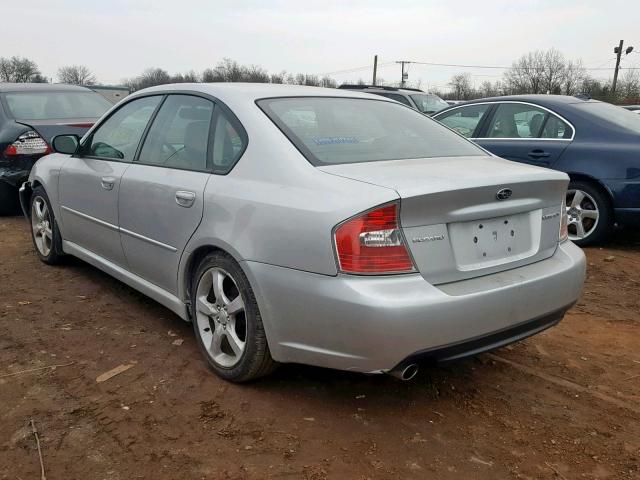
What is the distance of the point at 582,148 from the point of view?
18.9 feet

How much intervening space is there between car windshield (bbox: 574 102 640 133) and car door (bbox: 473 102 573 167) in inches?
12.9

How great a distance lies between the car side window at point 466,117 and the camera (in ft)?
22.2

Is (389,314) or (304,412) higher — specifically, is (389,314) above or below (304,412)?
above

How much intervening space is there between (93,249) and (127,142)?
852 millimetres

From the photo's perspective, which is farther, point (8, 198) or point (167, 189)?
point (8, 198)

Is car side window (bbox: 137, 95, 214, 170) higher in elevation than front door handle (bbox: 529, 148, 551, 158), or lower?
higher

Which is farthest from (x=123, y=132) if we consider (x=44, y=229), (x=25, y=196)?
(x=25, y=196)

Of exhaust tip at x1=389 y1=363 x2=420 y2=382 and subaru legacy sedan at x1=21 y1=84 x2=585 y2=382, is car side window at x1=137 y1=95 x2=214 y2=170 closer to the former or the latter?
subaru legacy sedan at x1=21 y1=84 x2=585 y2=382

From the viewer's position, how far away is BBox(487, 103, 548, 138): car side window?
20.3ft

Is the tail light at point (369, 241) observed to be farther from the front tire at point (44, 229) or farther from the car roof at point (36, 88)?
the car roof at point (36, 88)

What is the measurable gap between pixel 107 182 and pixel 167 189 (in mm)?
805

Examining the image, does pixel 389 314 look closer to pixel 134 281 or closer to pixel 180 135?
pixel 180 135

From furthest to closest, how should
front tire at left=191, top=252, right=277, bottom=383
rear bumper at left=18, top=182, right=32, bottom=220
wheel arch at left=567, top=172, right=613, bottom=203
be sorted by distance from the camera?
wheel arch at left=567, top=172, right=613, bottom=203
rear bumper at left=18, top=182, right=32, bottom=220
front tire at left=191, top=252, right=277, bottom=383

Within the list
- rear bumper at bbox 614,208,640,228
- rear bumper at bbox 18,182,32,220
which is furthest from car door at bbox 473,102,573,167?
rear bumper at bbox 18,182,32,220
